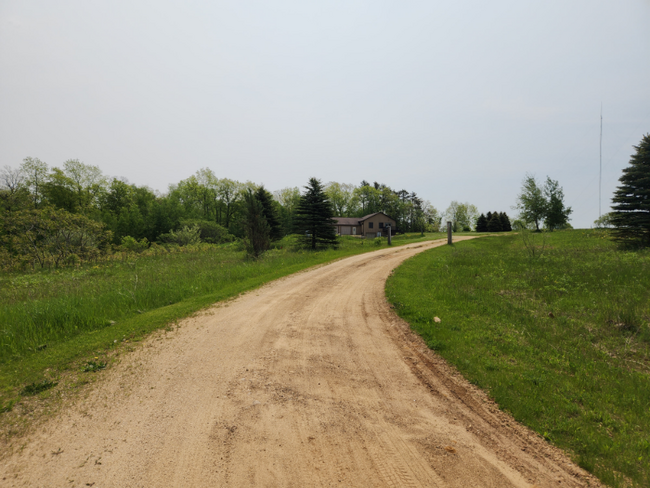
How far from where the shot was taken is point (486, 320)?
7.49 m

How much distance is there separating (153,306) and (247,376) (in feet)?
21.4

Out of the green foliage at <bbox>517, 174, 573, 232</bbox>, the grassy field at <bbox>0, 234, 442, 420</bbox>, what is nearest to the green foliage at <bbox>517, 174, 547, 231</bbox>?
the green foliage at <bbox>517, 174, 573, 232</bbox>

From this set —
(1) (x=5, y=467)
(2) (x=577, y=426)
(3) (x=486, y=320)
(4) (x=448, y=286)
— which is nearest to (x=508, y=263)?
(4) (x=448, y=286)

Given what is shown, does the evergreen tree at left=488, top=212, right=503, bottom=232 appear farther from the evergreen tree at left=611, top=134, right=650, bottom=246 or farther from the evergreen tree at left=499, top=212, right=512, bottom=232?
the evergreen tree at left=611, top=134, right=650, bottom=246

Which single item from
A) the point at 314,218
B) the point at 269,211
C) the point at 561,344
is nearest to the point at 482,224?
the point at 269,211

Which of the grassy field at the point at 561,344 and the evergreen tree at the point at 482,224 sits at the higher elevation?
the evergreen tree at the point at 482,224

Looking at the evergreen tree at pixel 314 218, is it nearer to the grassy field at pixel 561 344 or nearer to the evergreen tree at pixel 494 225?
the grassy field at pixel 561 344

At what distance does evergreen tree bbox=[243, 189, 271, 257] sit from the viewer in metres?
22.1

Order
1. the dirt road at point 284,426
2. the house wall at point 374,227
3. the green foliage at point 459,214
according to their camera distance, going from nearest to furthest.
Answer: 1. the dirt road at point 284,426
2. the house wall at point 374,227
3. the green foliage at point 459,214

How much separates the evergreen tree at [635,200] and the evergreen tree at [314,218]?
22.3 metres

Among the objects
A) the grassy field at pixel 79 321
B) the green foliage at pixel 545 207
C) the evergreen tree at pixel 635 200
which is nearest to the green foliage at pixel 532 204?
the green foliage at pixel 545 207

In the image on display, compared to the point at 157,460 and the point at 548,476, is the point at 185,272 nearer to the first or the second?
the point at 157,460

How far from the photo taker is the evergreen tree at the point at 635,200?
19094 mm

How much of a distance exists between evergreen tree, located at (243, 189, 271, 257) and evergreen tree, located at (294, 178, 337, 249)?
4775mm
